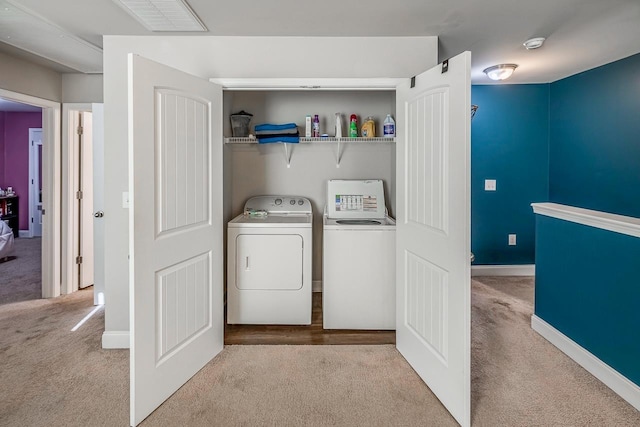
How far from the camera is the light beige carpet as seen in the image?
5.98ft

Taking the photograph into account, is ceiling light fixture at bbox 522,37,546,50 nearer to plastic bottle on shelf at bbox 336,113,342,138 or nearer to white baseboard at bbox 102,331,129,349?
plastic bottle on shelf at bbox 336,113,342,138

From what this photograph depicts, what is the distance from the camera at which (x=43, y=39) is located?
2.70 meters

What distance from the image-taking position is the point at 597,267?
221 centimetres

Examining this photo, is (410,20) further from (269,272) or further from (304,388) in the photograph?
(304,388)

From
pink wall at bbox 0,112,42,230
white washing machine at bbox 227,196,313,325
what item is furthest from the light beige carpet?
pink wall at bbox 0,112,42,230

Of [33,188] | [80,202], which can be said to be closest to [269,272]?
[80,202]

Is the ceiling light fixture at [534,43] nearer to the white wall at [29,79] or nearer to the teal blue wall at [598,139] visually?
the teal blue wall at [598,139]

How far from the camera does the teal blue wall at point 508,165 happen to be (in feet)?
13.7

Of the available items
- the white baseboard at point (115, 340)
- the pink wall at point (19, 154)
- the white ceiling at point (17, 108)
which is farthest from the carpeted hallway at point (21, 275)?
the white ceiling at point (17, 108)

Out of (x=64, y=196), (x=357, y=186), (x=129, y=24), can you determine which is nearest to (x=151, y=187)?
(x=129, y=24)

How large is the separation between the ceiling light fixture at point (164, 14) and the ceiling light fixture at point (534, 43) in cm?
238

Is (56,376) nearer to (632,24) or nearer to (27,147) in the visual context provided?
(632,24)

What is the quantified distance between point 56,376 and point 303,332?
5.22 ft

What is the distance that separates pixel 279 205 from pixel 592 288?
2434mm
